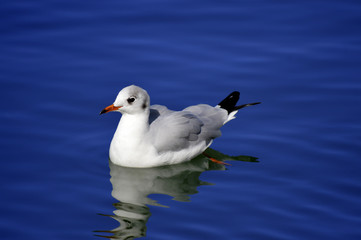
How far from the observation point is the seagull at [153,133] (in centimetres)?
951

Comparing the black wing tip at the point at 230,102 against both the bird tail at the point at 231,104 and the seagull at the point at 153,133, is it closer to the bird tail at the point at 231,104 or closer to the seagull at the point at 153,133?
the bird tail at the point at 231,104

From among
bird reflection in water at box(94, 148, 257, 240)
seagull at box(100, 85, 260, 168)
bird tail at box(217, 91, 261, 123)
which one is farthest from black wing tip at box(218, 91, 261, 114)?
bird reflection in water at box(94, 148, 257, 240)

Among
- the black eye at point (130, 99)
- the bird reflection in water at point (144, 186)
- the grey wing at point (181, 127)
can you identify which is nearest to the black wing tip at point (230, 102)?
the grey wing at point (181, 127)

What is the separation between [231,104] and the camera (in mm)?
10789

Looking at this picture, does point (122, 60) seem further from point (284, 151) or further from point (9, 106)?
point (284, 151)

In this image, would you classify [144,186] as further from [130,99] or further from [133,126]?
[130,99]

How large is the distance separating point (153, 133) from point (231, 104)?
1573 millimetres

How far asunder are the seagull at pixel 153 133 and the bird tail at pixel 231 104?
1.31 ft

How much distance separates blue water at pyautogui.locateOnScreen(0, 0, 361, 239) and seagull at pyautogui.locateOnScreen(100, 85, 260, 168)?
191mm

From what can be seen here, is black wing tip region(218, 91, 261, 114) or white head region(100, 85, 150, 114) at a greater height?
black wing tip region(218, 91, 261, 114)

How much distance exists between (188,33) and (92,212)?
18.7 ft

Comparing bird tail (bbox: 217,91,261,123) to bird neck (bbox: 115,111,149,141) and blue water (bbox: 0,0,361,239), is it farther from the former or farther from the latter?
bird neck (bbox: 115,111,149,141)

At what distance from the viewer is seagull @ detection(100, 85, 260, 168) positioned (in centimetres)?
951

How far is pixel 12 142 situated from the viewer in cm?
1004
